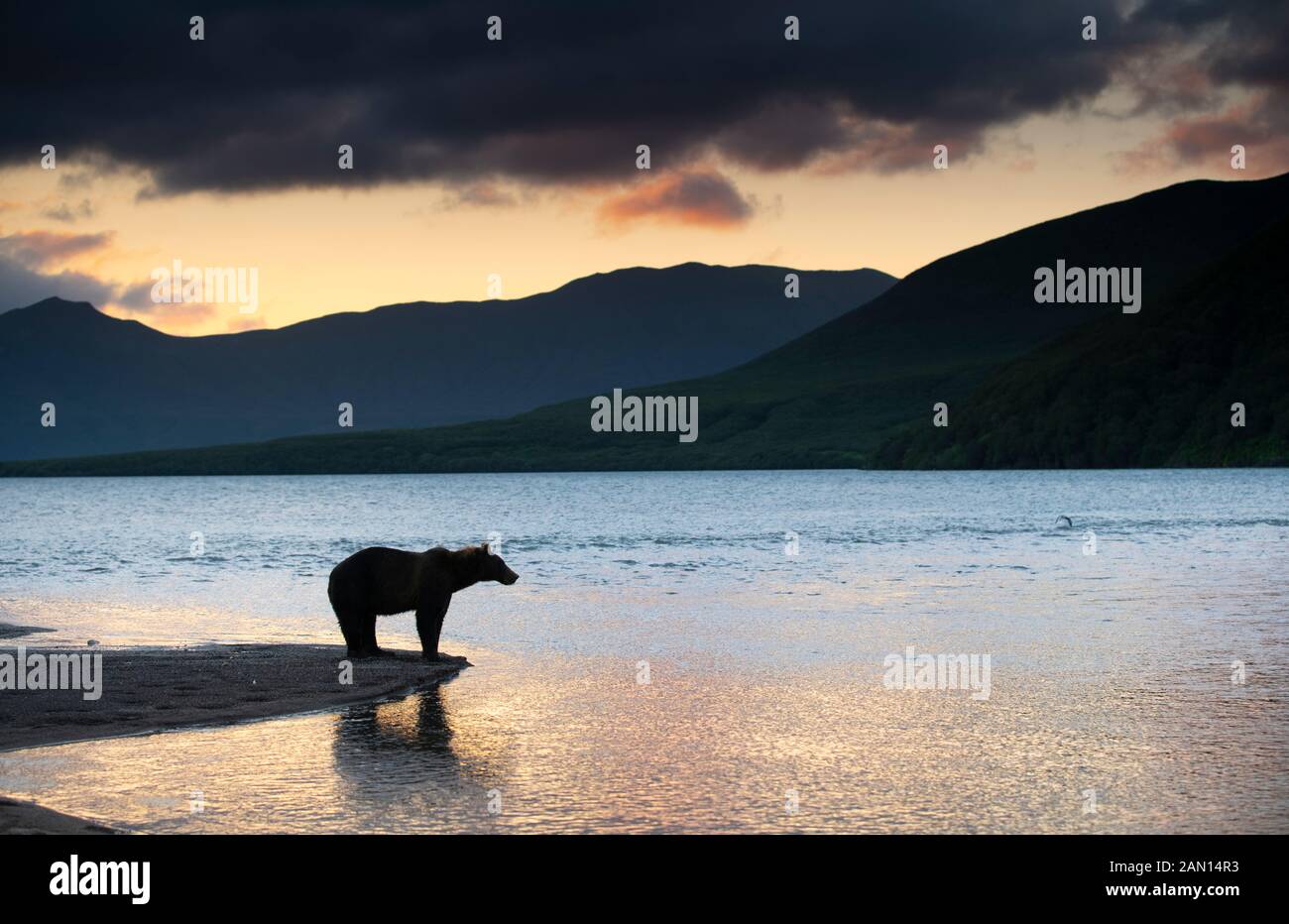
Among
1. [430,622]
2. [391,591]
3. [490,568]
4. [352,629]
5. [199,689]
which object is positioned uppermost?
[490,568]

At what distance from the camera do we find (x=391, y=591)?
75.2 feet

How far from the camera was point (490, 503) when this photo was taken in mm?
145250

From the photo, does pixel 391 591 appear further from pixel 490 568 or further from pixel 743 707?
pixel 743 707

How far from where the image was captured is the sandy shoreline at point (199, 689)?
16.9 m

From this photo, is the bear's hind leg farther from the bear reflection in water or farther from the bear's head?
the bear reflection in water

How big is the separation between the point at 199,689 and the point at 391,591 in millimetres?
4176

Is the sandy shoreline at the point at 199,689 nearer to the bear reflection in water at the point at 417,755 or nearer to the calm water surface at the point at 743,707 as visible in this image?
the calm water surface at the point at 743,707

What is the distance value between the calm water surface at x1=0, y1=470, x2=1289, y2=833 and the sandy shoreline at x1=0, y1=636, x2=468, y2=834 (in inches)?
30.3

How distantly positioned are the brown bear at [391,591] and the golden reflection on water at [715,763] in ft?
9.87

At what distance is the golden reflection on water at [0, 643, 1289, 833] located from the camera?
39.2 ft

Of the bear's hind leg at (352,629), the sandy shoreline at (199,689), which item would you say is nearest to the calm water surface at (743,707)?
the sandy shoreline at (199,689)

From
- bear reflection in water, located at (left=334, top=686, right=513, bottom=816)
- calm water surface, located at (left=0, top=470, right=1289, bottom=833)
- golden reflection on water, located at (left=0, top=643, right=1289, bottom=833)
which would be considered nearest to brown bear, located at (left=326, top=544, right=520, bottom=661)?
calm water surface, located at (left=0, top=470, right=1289, bottom=833)

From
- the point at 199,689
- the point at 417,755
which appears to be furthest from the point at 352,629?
the point at 417,755
